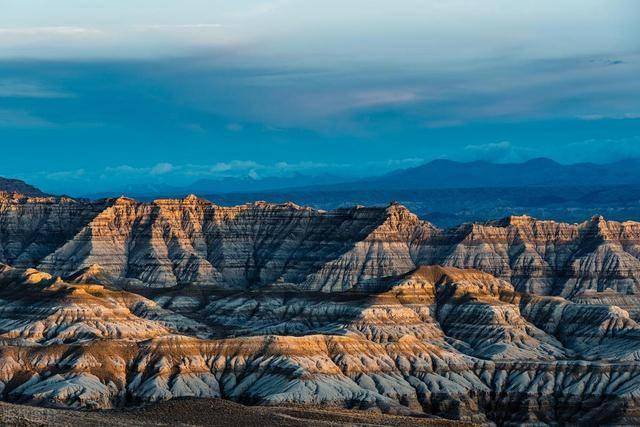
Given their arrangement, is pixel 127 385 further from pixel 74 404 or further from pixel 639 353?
pixel 639 353

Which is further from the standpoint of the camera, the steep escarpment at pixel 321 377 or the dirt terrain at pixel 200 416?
the steep escarpment at pixel 321 377

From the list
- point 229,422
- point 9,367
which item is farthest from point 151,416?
point 9,367

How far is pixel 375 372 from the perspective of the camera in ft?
582

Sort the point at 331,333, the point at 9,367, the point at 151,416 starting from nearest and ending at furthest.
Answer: the point at 151,416 → the point at 9,367 → the point at 331,333

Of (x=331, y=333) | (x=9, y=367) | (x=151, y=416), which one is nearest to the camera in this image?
(x=151, y=416)

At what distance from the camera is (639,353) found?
7628 inches

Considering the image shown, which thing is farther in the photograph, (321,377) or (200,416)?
(321,377)

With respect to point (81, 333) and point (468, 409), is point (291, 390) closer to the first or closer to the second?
point (468, 409)

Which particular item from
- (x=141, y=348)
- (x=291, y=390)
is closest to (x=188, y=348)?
(x=141, y=348)

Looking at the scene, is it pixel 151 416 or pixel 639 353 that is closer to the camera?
pixel 151 416

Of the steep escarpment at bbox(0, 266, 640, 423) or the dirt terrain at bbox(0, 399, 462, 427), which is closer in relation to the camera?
the dirt terrain at bbox(0, 399, 462, 427)

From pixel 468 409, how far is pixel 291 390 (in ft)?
66.1

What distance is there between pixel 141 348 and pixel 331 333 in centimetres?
2650

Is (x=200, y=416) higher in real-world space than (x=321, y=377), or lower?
lower
